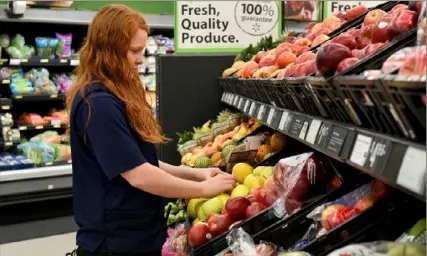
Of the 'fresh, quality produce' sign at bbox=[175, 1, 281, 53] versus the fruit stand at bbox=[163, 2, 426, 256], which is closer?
the fruit stand at bbox=[163, 2, 426, 256]

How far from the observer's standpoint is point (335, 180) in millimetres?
1631

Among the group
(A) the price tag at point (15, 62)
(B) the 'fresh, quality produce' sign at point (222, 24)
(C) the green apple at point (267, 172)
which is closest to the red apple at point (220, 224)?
(C) the green apple at point (267, 172)

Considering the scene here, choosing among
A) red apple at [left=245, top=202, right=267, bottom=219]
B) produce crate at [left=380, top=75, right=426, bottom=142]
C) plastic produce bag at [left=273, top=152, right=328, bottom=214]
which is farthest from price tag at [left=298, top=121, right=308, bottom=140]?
produce crate at [left=380, top=75, right=426, bottom=142]

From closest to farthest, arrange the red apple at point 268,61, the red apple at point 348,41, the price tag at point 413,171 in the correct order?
the price tag at point 413,171 < the red apple at point 348,41 < the red apple at point 268,61

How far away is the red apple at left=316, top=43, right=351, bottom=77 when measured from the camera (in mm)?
1317

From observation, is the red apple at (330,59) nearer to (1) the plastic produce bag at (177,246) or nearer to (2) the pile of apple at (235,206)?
(2) the pile of apple at (235,206)

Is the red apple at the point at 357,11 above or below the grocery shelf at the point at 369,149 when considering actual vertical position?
above

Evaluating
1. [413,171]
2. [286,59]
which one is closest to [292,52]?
[286,59]

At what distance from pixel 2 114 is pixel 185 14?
2374 millimetres

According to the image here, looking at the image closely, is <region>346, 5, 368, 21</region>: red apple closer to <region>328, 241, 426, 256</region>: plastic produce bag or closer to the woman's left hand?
the woman's left hand

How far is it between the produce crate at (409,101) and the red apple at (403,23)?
39 centimetres

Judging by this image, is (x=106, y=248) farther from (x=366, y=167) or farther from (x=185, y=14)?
(x=185, y=14)

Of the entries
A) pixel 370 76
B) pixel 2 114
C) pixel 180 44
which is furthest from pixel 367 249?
pixel 2 114

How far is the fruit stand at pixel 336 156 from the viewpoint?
94 cm
